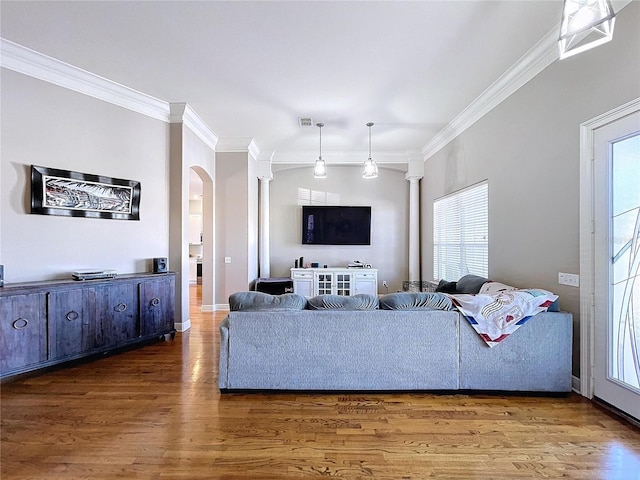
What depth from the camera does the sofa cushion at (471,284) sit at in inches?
150

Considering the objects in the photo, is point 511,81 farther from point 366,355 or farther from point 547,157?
point 366,355

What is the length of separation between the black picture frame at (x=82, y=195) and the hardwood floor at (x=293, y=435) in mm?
1784

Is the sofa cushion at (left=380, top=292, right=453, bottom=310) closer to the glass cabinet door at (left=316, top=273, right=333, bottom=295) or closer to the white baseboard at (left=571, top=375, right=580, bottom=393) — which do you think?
the white baseboard at (left=571, top=375, right=580, bottom=393)

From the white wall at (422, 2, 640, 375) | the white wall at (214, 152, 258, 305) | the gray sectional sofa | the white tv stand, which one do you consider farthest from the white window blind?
the white wall at (214, 152, 258, 305)

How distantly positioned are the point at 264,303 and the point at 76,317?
2125mm

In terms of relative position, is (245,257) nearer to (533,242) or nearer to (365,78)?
(365,78)

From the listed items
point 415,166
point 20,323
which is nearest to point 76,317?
point 20,323

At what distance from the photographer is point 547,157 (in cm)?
305

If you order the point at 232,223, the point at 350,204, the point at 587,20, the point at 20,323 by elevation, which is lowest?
the point at 20,323

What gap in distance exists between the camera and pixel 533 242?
10.6 feet

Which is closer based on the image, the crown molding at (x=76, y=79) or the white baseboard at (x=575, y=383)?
the white baseboard at (x=575, y=383)

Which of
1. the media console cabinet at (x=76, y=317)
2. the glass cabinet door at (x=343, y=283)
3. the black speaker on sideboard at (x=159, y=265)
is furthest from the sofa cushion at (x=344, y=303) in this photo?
the glass cabinet door at (x=343, y=283)

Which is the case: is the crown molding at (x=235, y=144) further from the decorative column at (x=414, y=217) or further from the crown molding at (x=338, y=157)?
the decorative column at (x=414, y=217)

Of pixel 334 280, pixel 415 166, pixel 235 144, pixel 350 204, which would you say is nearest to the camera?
pixel 235 144
